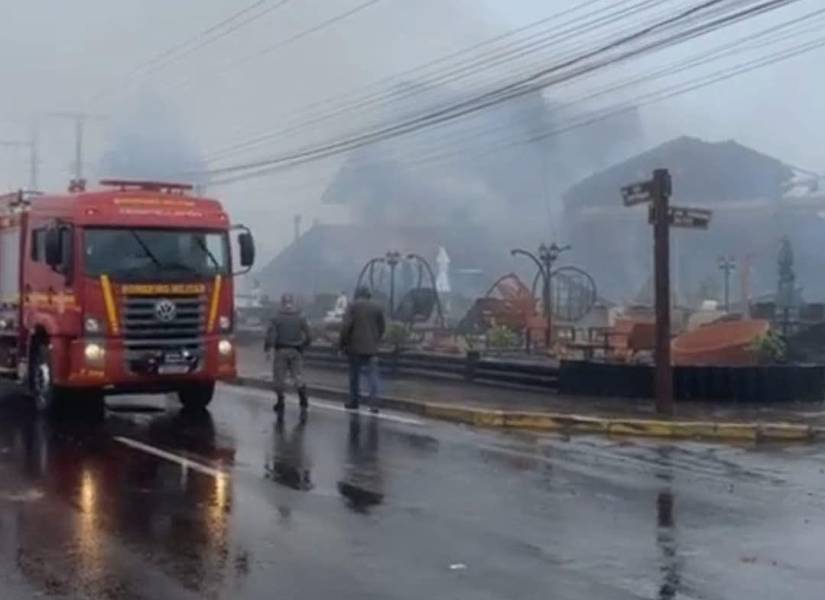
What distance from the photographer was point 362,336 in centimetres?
1551

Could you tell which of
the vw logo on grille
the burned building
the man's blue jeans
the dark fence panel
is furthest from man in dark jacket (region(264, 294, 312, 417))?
the burned building

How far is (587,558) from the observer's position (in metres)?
7.37

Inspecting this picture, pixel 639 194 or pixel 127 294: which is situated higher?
pixel 639 194

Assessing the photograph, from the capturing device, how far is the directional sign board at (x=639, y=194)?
14.7m

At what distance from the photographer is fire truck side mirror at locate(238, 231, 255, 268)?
15172 mm

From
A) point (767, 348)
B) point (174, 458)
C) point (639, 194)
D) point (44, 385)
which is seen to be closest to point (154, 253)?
point (44, 385)

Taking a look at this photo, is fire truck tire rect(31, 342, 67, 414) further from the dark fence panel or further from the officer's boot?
the dark fence panel

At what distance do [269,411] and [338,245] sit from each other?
144 feet

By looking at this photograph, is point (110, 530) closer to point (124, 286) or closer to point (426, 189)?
point (124, 286)

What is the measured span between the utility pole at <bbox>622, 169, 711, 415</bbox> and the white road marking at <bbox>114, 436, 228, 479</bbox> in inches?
228

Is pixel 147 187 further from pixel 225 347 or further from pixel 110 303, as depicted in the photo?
pixel 225 347

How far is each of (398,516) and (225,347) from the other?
21.9ft

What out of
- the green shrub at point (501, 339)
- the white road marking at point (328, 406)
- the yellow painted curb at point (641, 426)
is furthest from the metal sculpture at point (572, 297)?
the yellow painted curb at point (641, 426)

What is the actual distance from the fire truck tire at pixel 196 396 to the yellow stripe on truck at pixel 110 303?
5.28 feet
